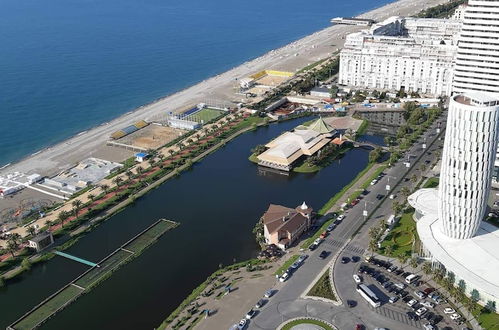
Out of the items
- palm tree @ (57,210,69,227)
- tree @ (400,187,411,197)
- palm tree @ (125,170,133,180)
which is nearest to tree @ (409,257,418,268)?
tree @ (400,187,411,197)

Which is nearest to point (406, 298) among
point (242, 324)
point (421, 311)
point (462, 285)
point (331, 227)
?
point (421, 311)

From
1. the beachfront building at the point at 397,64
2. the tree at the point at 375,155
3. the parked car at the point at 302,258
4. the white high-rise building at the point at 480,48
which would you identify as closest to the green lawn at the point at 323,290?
the parked car at the point at 302,258

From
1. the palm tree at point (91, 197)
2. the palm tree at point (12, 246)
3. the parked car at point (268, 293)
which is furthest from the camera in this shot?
the palm tree at point (91, 197)

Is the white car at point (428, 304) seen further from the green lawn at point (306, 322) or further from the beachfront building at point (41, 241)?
the beachfront building at point (41, 241)

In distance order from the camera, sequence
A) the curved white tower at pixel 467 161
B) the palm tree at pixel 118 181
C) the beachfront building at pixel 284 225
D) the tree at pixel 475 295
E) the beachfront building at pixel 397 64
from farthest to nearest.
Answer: the beachfront building at pixel 397 64
the palm tree at pixel 118 181
the beachfront building at pixel 284 225
the tree at pixel 475 295
the curved white tower at pixel 467 161

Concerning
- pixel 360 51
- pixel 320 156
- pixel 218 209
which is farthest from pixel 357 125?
pixel 218 209

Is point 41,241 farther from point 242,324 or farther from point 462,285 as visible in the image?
point 462,285
